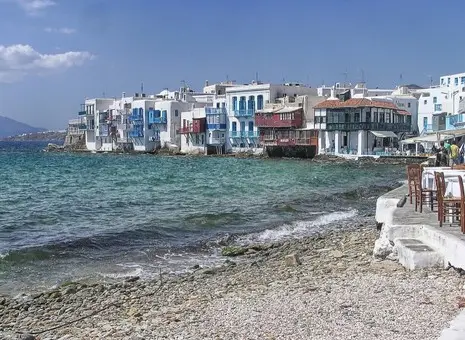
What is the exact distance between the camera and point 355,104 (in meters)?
65.1

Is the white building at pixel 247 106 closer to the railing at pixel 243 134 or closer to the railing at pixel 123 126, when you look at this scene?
the railing at pixel 243 134

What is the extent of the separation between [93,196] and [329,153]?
138 feet

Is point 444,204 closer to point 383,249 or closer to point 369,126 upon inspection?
point 383,249

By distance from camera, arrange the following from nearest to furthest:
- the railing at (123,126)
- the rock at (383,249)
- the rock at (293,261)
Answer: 1. the rock at (383,249)
2. the rock at (293,261)
3. the railing at (123,126)

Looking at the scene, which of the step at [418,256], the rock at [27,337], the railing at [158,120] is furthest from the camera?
the railing at [158,120]

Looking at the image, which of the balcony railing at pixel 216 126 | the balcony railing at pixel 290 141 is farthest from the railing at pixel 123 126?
the balcony railing at pixel 290 141

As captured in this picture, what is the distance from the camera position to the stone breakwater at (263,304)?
6812 millimetres

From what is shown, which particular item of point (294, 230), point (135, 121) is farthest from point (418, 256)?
point (135, 121)

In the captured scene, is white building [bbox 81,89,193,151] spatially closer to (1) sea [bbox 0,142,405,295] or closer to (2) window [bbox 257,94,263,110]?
(2) window [bbox 257,94,263,110]

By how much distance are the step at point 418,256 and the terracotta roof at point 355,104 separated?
56264 mm

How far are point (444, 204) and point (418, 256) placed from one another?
183 centimetres

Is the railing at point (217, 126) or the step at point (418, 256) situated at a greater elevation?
the railing at point (217, 126)

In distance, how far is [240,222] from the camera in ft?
71.7

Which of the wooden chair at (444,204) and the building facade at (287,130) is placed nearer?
the wooden chair at (444,204)
